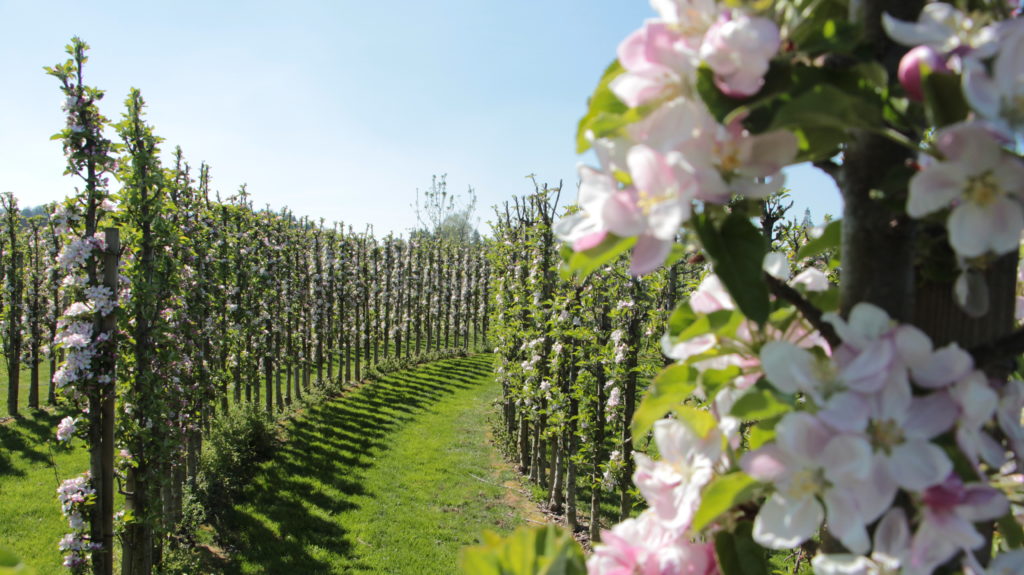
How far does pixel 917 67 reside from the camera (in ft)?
1.79

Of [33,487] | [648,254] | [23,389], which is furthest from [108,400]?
[23,389]

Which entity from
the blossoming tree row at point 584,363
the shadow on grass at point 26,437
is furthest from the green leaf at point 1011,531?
the shadow on grass at point 26,437

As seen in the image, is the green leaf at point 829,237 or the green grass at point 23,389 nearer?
the green leaf at point 829,237

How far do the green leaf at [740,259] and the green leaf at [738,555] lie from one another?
0.35 meters

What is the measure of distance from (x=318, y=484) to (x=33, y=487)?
4325mm

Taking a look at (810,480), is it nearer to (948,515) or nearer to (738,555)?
(948,515)

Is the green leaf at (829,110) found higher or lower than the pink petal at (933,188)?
higher

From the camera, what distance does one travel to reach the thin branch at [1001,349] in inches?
25.3

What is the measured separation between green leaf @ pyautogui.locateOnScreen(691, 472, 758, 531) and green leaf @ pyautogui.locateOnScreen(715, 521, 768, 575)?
16 centimetres

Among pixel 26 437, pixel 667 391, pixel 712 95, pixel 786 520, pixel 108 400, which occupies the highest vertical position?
pixel 712 95

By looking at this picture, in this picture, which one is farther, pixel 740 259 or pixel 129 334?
pixel 129 334

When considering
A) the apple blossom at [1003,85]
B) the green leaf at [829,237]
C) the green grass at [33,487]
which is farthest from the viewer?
the green grass at [33,487]

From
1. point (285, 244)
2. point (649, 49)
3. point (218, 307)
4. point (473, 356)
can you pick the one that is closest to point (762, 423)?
point (649, 49)

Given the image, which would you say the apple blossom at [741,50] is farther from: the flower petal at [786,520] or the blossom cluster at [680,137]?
the flower petal at [786,520]
